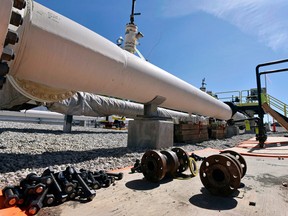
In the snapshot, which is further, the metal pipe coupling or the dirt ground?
the metal pipe coupling

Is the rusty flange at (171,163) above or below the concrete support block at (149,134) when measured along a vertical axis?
below

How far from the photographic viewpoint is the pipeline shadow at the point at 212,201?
83.3 inches

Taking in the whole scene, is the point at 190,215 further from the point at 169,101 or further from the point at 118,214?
the point at 169,101

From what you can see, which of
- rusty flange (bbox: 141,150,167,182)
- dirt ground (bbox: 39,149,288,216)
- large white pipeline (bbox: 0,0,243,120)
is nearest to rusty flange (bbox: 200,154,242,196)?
dirt ground (bbox: 39,149,288,216)

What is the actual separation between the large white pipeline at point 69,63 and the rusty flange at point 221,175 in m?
2.44

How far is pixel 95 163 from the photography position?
3.73 meters

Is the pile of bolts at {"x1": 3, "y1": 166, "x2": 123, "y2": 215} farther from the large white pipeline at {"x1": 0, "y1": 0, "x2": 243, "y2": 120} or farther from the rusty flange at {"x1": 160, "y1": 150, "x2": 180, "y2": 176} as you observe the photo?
the large white pipeline at {"x1": 0, "y1": 0, "x2": 243, "y2": 120}

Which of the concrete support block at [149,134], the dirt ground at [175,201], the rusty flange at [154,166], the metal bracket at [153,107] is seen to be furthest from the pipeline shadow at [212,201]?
the metal bracket at [153,107]

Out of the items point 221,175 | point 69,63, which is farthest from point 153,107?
point 221,175

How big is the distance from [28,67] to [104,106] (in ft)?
23.4

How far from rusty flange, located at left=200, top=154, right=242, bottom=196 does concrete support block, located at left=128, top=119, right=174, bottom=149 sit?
3.11m

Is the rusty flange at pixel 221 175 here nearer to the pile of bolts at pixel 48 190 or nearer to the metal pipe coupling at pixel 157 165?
the metal pipe coupling at pixel 157 165

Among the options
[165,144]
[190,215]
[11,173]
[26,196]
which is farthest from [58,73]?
[165,144]

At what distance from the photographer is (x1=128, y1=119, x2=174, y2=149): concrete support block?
18.6ft
